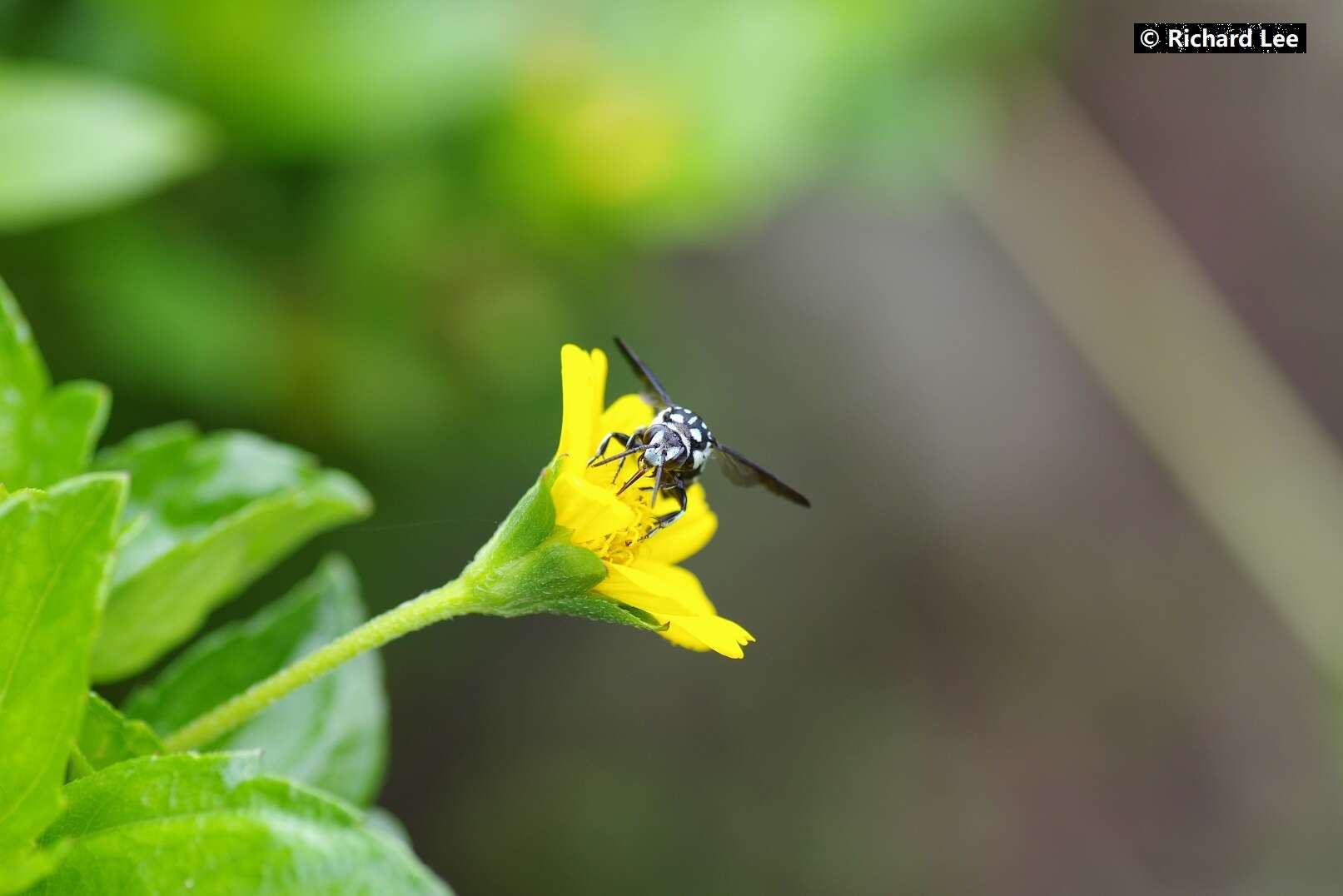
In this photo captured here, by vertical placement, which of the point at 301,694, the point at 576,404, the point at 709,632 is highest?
the point at 576,404

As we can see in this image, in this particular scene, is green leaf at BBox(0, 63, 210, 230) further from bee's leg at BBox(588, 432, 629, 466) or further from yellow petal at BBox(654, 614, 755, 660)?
yellow petal at BBox(654, 614, 755, 660)

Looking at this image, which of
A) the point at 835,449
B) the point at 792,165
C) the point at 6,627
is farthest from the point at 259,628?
the point at 835,449

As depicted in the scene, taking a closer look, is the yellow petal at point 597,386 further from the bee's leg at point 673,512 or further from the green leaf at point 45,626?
the green leaf at point 45,626

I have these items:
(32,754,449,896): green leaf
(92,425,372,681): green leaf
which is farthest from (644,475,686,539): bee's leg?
(32,754,449,896): green leaf

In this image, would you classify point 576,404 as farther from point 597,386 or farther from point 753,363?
point 753,363

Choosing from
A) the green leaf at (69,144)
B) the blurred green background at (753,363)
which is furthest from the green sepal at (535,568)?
the green leaf at (69,144)

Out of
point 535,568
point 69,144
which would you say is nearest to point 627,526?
point 535,568
